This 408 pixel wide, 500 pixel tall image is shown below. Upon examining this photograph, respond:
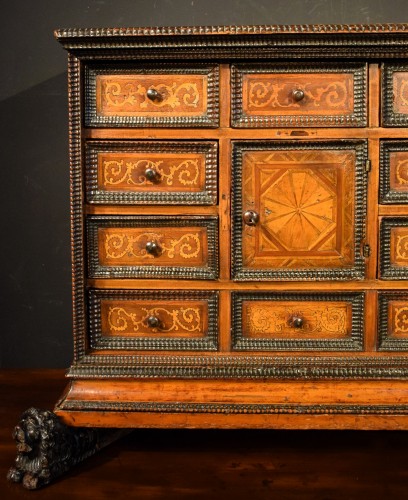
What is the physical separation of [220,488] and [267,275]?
2.38 ft

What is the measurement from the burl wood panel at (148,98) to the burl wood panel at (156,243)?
1.31ft

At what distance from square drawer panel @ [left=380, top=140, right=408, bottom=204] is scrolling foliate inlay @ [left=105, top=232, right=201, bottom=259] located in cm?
66

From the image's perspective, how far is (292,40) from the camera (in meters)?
1.77

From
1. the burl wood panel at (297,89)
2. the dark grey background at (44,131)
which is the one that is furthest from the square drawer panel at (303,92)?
the dark grey background at (44,131)

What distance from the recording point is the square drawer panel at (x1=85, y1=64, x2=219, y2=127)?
1.84 m

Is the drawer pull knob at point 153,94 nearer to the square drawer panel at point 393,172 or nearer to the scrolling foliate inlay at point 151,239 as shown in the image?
the scrolling foliate inlay at point 151,239

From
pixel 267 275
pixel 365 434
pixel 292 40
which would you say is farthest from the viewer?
pixel 365 434

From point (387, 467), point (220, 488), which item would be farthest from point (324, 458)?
point (220, 488)

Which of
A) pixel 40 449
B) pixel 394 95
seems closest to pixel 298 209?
pixel 394 95

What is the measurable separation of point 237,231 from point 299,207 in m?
0.23

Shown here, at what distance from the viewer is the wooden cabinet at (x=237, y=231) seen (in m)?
1.83

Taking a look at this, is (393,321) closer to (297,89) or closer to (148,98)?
(297,89)

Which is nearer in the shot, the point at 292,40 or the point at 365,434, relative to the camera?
the point at 292,40

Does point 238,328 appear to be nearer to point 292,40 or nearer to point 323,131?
point 323,131
